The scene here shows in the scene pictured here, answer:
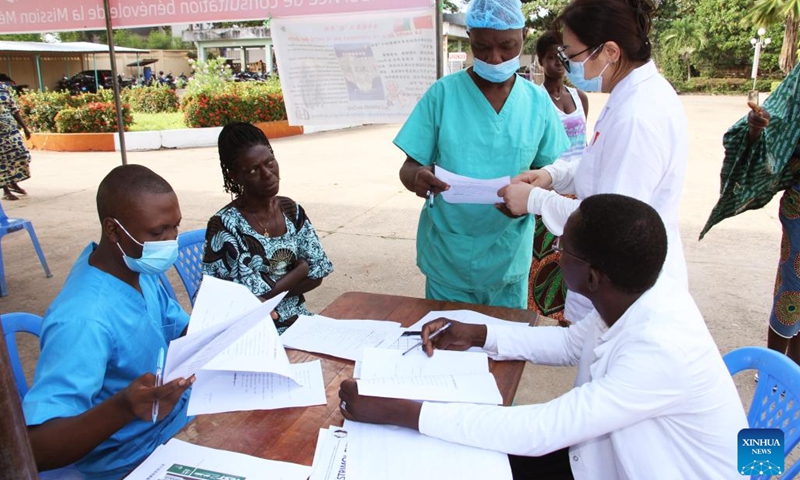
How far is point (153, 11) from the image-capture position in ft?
10.1

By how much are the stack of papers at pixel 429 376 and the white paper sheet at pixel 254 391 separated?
5.3 inches

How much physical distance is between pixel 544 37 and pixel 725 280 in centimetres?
229

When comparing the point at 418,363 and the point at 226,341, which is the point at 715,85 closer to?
the point at 418,363

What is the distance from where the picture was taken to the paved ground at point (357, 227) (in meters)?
3.98

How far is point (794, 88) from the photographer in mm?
2459

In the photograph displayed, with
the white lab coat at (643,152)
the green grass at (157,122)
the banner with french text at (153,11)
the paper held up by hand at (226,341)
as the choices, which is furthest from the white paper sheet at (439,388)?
the green grass at (157,122)

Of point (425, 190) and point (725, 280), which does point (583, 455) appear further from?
point (725, 280)

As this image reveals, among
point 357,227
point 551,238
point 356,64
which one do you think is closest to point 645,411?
point 356,64

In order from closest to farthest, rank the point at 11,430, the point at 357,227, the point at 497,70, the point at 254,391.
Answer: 1. the point at 11,430
2. the point at 254,391
3. the point at 497,70
4. the point at 357,227

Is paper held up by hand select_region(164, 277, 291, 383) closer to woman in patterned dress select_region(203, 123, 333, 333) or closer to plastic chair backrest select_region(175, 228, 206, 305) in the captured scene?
woman in patterned dress select_region(203, 123, 333, 333)

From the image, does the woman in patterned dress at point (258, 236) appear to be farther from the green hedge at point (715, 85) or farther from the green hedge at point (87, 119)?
the green hedge at point (715, 85)

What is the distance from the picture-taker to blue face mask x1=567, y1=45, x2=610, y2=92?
5.99 ft

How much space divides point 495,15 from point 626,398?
4.54ft

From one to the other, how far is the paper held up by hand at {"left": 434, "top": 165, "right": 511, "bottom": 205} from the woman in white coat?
0.20ft
